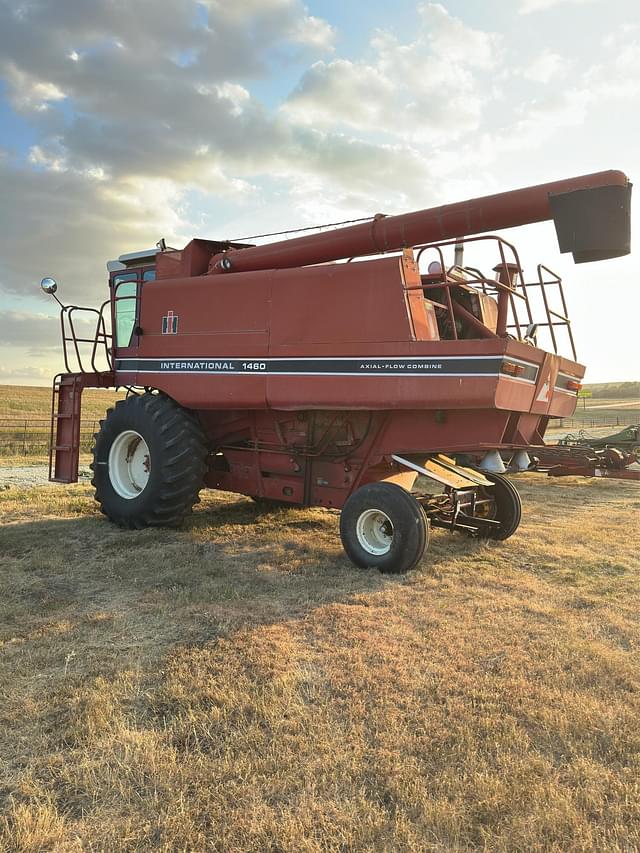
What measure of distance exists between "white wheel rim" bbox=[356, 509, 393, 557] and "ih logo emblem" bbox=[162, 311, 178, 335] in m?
3.51

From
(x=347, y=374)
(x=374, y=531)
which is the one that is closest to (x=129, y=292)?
(x=347, y=374)

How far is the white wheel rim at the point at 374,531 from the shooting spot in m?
6.15

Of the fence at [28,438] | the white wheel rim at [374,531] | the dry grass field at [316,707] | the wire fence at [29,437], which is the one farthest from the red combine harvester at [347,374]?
the fence at [28,438]

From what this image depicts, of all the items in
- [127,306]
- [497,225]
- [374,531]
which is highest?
[497,225]

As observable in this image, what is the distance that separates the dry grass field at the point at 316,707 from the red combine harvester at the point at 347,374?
4.10 feet

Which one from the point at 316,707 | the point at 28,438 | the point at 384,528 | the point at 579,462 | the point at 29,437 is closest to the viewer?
the point at 316,707

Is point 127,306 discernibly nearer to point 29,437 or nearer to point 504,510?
point 504,510

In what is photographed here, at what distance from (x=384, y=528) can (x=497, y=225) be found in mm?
3174

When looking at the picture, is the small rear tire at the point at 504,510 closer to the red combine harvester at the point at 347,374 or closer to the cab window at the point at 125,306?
the red combine harvester at the point at 347,374

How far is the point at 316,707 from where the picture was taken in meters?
3.21

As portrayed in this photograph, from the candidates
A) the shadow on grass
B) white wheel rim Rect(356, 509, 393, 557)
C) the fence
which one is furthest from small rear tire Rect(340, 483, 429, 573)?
the fence

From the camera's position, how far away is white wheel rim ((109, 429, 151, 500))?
8070mm

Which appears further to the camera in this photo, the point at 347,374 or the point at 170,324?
the point at 170,324

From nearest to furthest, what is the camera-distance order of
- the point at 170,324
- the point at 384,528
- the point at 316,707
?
the point at 316,707 → the point at 384,528 → the point at 170,324
